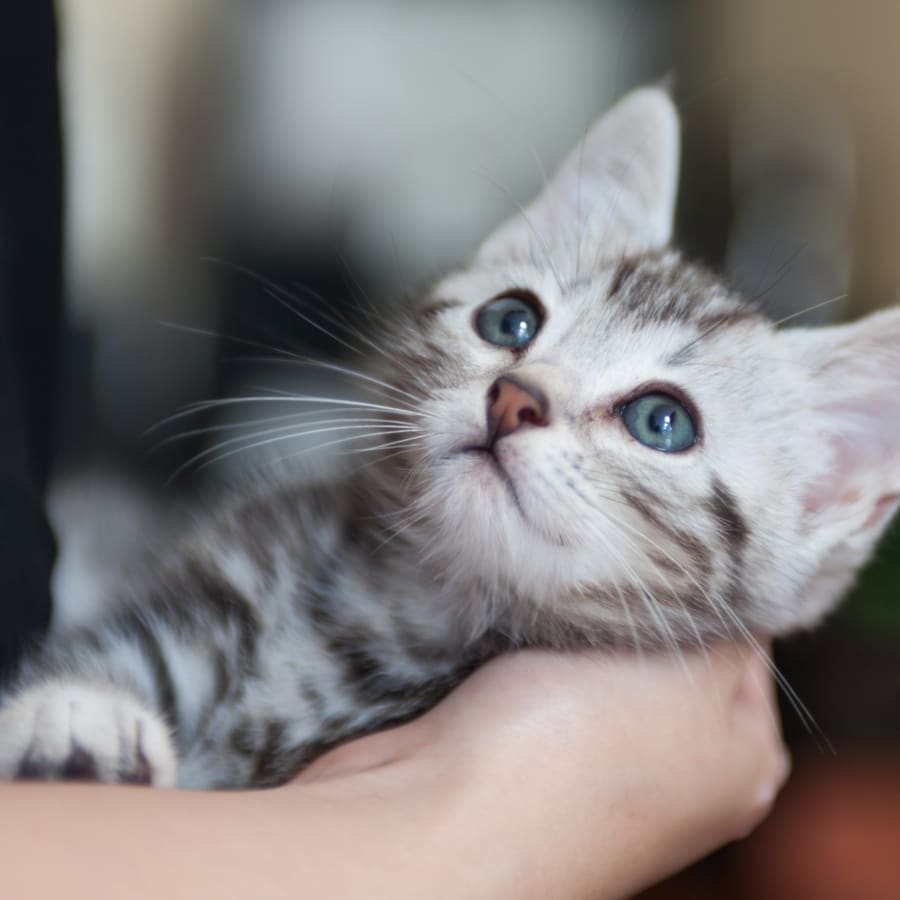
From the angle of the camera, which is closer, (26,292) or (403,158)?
(26,292)

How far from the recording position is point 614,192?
130 cm

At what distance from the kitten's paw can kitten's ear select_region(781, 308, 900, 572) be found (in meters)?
0.74

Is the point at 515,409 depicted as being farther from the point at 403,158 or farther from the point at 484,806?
the point at 403,158

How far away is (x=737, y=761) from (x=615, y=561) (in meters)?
0.31

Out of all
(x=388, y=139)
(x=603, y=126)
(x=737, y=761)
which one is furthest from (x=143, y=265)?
(x=737, y=761)

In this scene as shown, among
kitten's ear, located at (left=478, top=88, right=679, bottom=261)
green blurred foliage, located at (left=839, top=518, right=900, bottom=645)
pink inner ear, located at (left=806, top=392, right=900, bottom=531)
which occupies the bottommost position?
green blurred foliage, located at (left=839, top=518, right=900, bottom=645)

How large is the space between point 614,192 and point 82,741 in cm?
94

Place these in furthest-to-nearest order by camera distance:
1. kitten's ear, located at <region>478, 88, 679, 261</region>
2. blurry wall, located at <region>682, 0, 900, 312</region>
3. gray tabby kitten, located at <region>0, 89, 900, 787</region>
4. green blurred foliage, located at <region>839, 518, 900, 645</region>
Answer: blurry wall, located at <region>682, 0, 900, 312</region> → green blurred foliage, located at <region>839, 518, 900, 645</region> → kitten's ear, located at <region>478, 88, 679, 261</region> → gray tabby kitten, located at <region>0, 89, 900, 787</region>

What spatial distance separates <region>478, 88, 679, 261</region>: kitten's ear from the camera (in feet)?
4.00

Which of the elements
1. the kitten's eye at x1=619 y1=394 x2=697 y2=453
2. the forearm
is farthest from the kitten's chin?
the forearm

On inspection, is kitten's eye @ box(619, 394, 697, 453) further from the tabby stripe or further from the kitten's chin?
the tabby stripe

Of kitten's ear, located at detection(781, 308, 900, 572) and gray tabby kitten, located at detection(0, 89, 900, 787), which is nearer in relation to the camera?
gray tabby kitten, located at detection(0, 89, 900, 787)

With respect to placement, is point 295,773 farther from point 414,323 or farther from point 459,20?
point 459,20

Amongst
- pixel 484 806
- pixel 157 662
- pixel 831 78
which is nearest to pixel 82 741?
pixel 157 662
